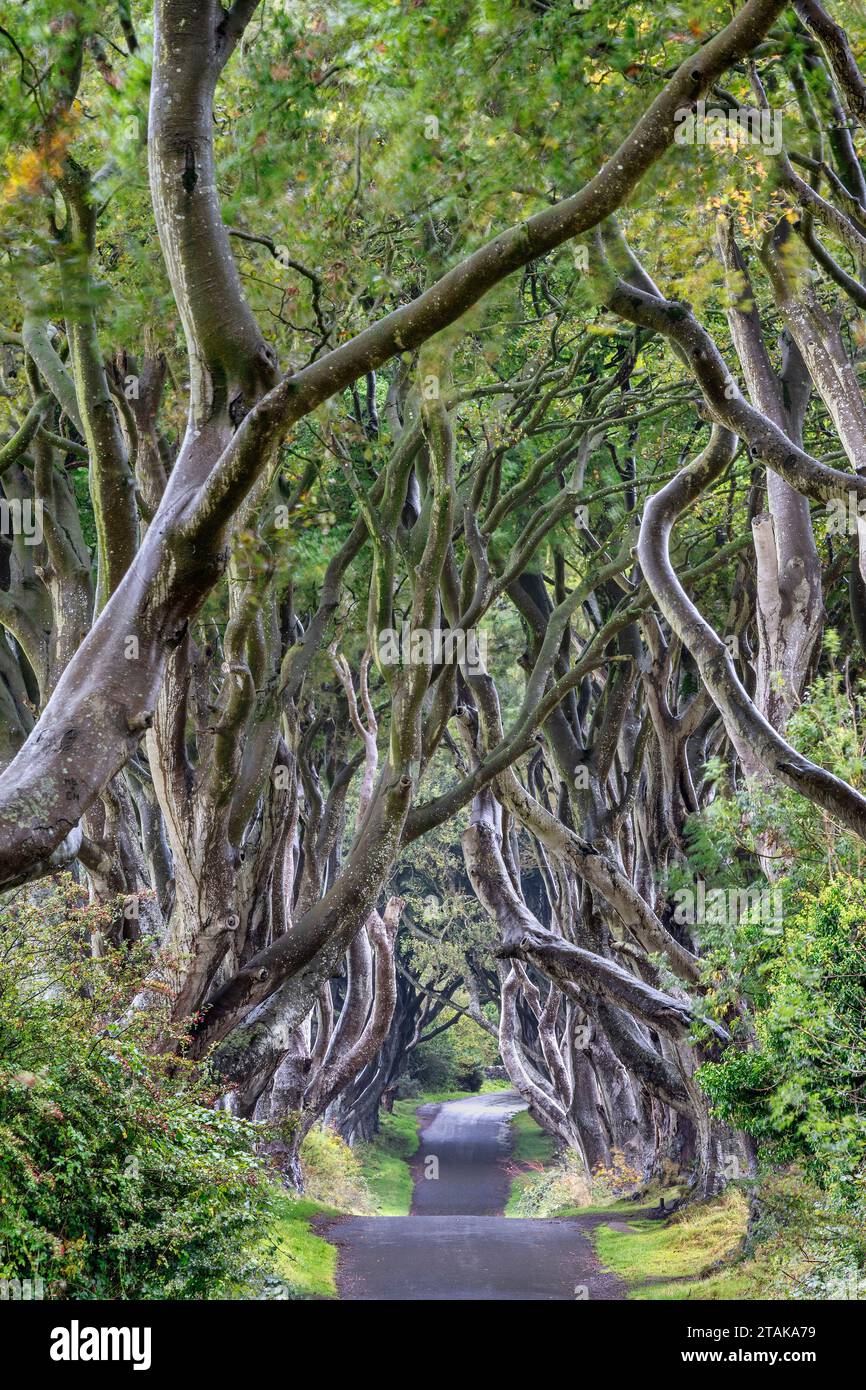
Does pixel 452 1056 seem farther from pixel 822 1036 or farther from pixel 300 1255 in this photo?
pixel 822 1036

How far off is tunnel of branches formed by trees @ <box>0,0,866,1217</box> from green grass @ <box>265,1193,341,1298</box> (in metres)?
1.09

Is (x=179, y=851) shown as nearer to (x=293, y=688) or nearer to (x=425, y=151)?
(x=293, y=688)

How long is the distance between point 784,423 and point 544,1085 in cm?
1745

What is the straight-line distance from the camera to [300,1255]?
453 inches

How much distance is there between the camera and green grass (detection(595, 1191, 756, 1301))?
9992 millimetres

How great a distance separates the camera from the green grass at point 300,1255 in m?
9.09

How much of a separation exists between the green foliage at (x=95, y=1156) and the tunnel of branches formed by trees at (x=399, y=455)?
0.57 m

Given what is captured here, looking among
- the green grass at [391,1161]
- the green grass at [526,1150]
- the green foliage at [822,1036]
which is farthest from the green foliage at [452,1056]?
the green foliage at [822,1036]

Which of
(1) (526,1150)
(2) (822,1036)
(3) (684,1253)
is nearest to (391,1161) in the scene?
(1) (526,1150)

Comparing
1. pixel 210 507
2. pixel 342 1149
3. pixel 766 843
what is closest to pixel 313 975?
pixel 766 843

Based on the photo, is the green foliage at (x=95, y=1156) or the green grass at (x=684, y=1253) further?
the green grass at (x=684, y=1253)

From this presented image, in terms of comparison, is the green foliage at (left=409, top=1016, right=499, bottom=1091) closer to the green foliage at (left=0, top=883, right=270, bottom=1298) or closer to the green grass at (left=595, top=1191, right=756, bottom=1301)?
the green grass at (left=595, top=1191, right=756, bottom=1301)

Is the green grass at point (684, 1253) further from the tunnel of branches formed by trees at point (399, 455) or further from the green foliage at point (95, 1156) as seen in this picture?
the green foliage at point (95, 1156)

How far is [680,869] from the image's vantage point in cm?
1411
